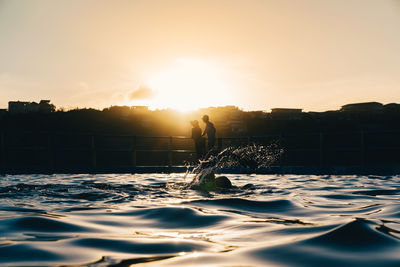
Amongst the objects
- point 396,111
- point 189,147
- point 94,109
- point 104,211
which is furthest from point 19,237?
point 396,111

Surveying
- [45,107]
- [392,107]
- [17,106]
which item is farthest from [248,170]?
[392,107]

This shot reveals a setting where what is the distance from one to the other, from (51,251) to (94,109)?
43688 mm

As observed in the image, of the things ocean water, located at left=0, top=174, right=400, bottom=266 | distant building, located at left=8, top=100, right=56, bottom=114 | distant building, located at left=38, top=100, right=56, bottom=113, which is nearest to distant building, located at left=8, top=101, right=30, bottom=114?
distant building, located at left=8, top=100, right=56, bottom=114

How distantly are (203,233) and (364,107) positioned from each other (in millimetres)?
51776

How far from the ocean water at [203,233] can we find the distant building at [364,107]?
1790 inches

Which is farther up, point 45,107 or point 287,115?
point 45,107

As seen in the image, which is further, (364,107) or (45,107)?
(364,107)

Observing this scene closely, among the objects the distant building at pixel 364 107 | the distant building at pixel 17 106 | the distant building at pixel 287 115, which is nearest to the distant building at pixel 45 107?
the distant building at pixel 17 106

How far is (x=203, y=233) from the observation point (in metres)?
2.97

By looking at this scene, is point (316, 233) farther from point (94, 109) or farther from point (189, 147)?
point (94, 109)

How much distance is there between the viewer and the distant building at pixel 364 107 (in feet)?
154

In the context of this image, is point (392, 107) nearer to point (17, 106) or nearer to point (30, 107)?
point (30, 107)

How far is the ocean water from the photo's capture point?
7.01ft

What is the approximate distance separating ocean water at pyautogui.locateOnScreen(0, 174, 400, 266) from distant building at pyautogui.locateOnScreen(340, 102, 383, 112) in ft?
149
